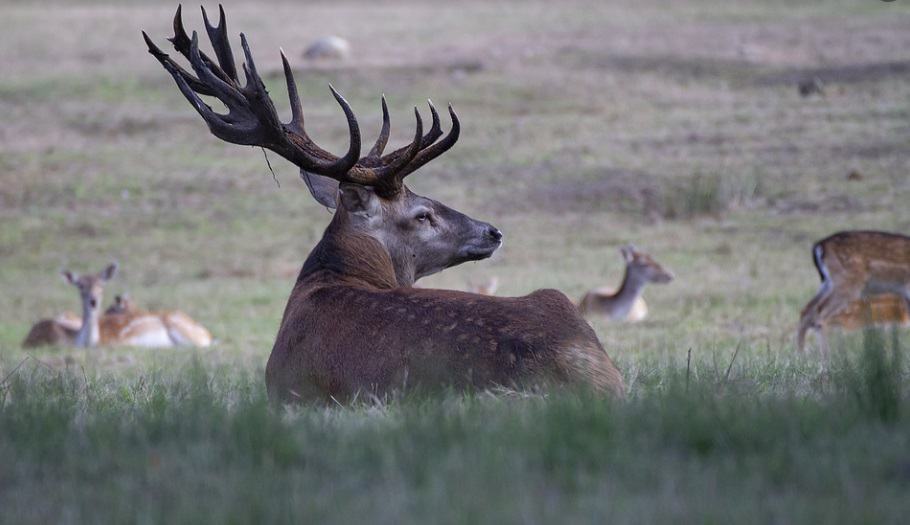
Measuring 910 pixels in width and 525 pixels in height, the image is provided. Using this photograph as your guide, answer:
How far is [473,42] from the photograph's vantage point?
155 ft

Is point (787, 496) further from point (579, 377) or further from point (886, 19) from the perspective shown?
point (886, 19)

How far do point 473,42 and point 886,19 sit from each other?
1385 cm

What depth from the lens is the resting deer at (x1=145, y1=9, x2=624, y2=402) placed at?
5246 millimetres

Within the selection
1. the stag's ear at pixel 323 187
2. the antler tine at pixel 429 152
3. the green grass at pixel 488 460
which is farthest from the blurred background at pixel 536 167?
the green grass at pixel 488 460

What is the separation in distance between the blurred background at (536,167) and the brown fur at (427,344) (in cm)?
387

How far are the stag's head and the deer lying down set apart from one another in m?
7.72

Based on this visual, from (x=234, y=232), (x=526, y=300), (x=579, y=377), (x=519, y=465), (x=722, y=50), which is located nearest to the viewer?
(x=519, y=465)

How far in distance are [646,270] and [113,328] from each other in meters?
6.83

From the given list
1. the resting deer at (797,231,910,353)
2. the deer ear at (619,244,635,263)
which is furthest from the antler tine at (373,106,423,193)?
the deer ear at (619,244,635,263)

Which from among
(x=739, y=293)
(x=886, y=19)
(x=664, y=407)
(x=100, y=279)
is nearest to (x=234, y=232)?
(x=100, y=279)

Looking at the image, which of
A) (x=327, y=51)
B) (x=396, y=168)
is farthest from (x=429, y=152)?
(x=327, y=51)

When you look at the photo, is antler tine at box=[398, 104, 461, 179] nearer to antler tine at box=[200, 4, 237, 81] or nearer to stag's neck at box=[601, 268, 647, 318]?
antler tine at box=[200, 4, 237, 81]

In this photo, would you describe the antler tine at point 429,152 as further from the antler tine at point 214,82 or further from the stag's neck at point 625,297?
the stag's neck at point 625,297

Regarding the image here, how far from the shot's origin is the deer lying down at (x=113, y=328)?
1581 cm
